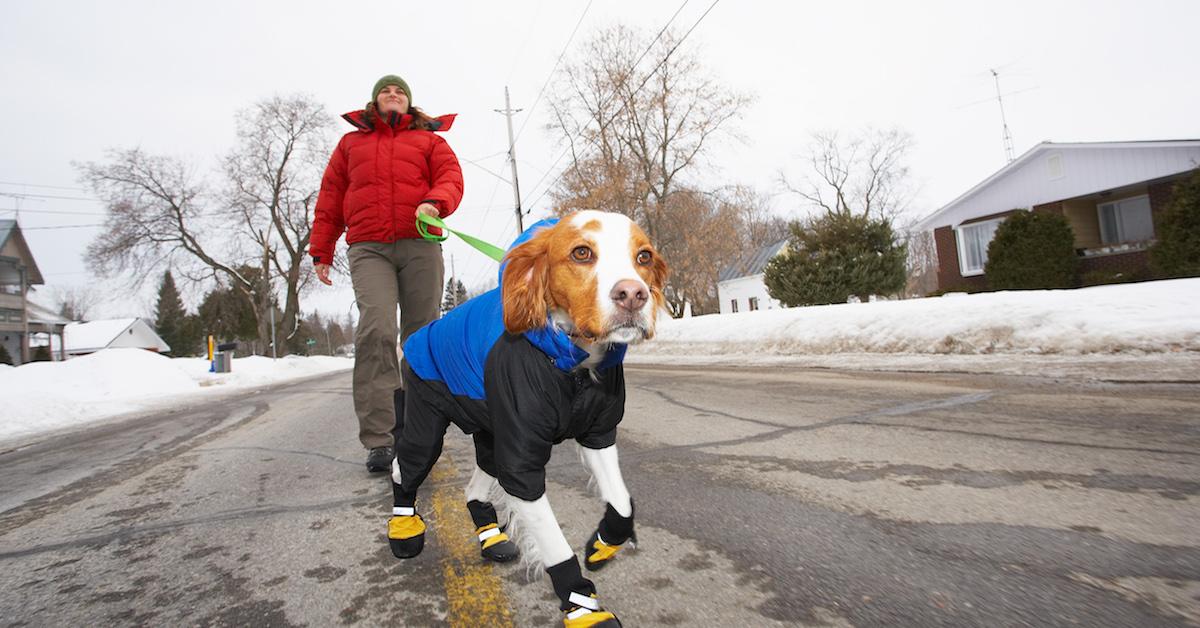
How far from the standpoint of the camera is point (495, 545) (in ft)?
7.09

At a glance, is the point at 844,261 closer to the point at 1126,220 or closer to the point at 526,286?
the point at 1126,220

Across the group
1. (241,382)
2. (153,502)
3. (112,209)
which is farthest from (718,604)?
(112,209)

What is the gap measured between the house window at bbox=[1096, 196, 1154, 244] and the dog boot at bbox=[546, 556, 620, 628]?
24480mm

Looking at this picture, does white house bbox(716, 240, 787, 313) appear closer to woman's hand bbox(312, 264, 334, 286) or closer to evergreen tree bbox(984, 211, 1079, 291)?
evergreen tree bbox(984, 211, 1079, 291)

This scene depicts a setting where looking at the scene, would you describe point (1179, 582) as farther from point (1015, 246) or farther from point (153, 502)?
point (1015, 246)

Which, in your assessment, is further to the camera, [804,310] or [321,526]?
[804,310]

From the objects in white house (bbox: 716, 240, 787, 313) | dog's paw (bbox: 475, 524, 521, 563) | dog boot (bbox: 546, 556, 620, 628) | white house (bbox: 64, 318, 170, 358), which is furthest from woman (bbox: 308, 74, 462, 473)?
white house (bbox: 64, 318, 170, 358)

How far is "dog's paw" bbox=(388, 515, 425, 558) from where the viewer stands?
2146 mm

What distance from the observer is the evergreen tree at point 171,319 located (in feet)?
226

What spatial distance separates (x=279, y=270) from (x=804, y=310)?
3201 centimetres

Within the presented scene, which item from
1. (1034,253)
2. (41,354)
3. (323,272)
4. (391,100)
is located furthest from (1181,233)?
(41,354)

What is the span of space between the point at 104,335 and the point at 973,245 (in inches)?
2962

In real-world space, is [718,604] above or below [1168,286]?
below

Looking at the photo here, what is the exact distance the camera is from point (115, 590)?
207 cm
